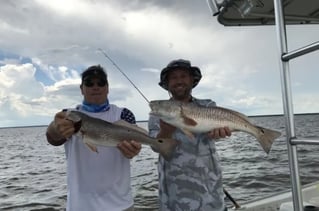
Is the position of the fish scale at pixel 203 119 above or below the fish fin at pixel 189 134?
above

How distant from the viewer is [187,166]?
3525 millimetres

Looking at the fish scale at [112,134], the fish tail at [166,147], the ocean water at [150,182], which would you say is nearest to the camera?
the fish scale at [112,134]

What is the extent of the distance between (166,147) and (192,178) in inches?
15.2

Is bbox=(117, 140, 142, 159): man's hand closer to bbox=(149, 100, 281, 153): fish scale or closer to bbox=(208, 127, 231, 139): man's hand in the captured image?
bbox=(149, 100, 281, 153): fish scale

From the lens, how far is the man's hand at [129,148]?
3.31m

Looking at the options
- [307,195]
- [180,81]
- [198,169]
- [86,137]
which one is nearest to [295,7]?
[180,81]

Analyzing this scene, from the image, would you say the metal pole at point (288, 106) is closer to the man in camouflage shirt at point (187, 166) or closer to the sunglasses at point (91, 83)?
the man in camouflage shirt at point (187, 166)

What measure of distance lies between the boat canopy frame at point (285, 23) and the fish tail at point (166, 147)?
118 centimetres

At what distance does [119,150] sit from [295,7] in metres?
2.03

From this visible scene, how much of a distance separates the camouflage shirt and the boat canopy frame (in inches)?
47.0

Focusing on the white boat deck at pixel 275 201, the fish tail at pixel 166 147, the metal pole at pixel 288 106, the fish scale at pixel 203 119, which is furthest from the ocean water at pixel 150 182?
the metal pole at pixel 288 106

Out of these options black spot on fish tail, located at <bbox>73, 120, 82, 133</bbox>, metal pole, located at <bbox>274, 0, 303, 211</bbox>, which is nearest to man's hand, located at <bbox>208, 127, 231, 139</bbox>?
black spot on fish tail, located at <bbox>73, 120, 82, 133</bbox>

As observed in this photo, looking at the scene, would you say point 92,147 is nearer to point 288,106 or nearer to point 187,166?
point 187,166

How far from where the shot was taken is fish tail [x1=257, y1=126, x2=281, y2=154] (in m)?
3.50
